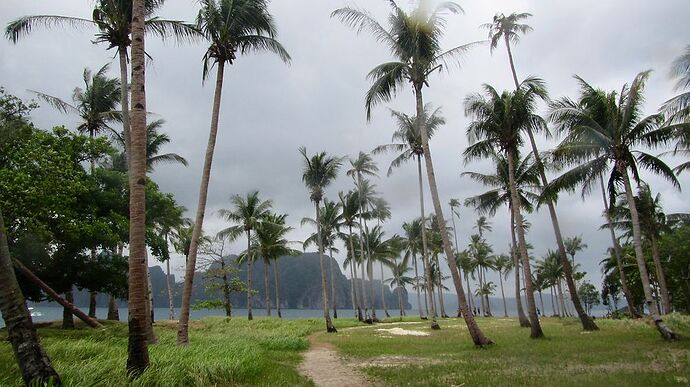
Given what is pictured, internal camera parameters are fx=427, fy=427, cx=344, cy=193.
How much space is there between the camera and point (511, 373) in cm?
975

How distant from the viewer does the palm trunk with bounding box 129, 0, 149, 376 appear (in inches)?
290

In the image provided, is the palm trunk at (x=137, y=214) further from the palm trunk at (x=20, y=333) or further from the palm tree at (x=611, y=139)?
the palm tree at (x=611, y=139)

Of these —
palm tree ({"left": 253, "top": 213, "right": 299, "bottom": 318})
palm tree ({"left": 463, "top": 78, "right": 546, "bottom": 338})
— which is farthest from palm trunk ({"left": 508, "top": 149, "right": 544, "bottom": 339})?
palm tree ({"left": 253, "top": 213, "right": 299, "bottom": 318})

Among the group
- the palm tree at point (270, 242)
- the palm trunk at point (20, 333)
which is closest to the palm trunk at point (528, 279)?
the palm trunk at point (20, 333)

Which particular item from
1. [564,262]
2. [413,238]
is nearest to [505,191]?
[564,262]

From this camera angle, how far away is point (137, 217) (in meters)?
7.90

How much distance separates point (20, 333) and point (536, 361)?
1165 cm

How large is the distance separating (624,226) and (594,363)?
30585mm

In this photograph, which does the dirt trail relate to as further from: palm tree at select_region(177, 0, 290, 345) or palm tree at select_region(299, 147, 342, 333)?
palm tree at select_region(299, 147, 342, 333)

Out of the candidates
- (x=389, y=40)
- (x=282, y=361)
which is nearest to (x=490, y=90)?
(x=389, y=40)

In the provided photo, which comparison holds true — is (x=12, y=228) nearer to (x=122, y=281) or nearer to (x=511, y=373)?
(x=122, y=281)

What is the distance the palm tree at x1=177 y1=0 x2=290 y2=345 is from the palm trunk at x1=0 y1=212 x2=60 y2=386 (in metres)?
8.14

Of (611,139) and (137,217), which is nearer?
(137,217)

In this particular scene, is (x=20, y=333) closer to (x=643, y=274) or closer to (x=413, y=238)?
(x=643, y=274)
